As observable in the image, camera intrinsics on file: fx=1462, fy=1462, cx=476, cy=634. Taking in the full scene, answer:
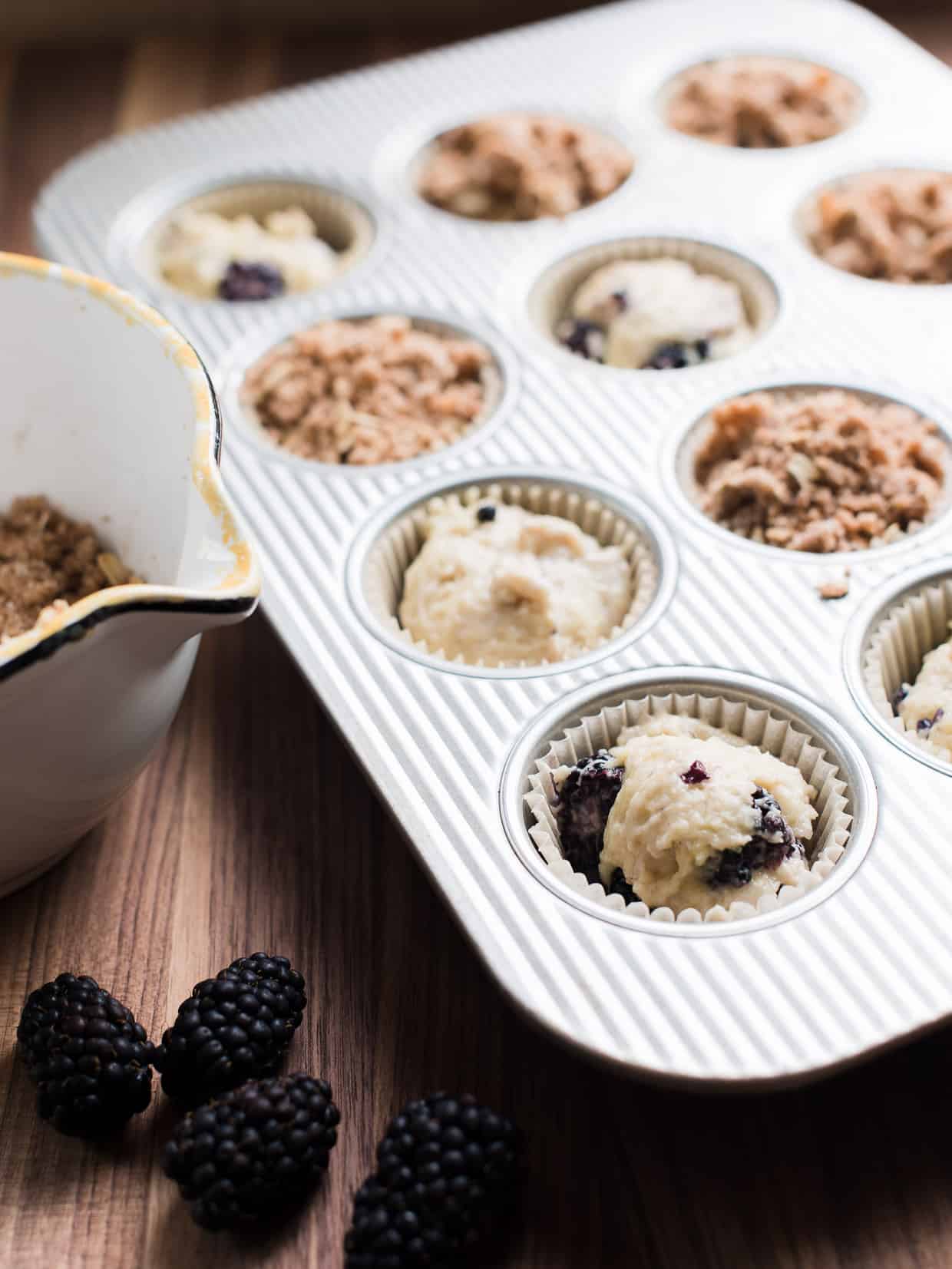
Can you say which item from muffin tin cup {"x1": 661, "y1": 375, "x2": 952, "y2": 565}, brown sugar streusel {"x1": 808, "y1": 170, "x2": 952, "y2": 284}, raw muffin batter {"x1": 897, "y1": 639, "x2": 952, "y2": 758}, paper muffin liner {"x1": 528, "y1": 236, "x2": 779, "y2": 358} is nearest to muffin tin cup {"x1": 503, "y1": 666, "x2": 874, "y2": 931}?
raw muffin batter {"x1": 897, "y1": 639, "x2": 952, "y2": 758}

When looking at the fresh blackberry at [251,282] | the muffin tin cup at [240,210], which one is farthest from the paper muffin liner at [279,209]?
the fresh blackberry at [251,282]

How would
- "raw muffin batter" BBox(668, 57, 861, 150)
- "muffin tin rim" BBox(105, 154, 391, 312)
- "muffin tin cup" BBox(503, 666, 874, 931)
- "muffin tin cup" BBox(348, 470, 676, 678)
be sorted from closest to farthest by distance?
"muffin tin cup" BBox(503, 666, 874, 931)
"muffin tin cup" BBox(348, 470, 676, 678)
"muffin tin rim" BBox(105, 154, 391, 312)
"raw muffin batter" BBox(668, 57, 861, 150)

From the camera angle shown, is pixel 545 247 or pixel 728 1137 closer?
pixel 728 1137

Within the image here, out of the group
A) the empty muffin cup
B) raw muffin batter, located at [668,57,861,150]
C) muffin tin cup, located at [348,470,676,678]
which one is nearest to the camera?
muffin tin cup, located at [348,470,676,678]

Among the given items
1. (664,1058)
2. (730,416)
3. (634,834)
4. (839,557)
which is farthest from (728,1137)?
(730,416)

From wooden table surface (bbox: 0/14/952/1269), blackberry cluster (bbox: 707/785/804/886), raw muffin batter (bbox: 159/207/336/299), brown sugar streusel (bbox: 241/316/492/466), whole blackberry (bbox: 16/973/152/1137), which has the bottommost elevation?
wooden table surface (bbox: 0/14/952/1269)

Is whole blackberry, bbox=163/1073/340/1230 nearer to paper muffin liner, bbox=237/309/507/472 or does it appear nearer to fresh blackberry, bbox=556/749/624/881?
fresh blackberry, bbox=556/749/624/881

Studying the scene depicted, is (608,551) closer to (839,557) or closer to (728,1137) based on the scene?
(839,557)

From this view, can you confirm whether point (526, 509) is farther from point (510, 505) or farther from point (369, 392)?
point (369, 392)
